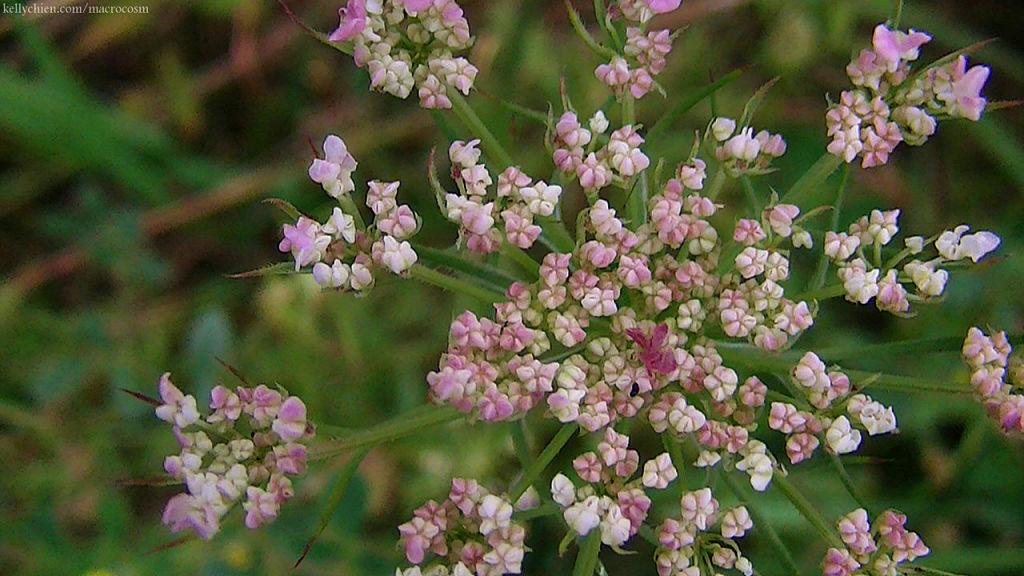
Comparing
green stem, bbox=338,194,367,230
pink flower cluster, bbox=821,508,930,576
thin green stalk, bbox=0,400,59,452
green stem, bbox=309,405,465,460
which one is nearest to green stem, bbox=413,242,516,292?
green stem, bbox=338,194,367,230

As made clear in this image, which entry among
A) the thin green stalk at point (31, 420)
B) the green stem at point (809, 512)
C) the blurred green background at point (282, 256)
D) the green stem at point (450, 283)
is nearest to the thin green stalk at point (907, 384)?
the green stem at point (809, 512)

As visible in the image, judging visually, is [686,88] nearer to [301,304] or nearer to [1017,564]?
[301,304]

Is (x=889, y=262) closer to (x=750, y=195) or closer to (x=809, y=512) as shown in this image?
(x=750, y=195)

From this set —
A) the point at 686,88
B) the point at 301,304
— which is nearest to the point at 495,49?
the point at 686,88

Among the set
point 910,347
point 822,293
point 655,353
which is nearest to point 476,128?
point 655,353

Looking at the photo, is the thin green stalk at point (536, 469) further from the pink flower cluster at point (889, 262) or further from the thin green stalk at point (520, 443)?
the pink flower cluster at point (889, 262)
